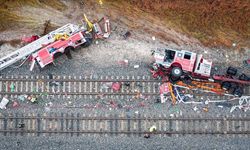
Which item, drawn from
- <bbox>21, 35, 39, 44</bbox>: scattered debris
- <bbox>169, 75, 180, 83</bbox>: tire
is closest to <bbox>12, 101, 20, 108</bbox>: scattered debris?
<bbox>21, 35, 39, 44</bbox>: scattered debris

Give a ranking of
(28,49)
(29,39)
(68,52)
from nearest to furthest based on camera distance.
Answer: (28,49) < (68,52) < (29,39)

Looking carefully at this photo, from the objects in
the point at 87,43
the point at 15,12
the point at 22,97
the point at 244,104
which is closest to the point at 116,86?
the point at 87,43

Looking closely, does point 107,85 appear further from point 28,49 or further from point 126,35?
point 28,49

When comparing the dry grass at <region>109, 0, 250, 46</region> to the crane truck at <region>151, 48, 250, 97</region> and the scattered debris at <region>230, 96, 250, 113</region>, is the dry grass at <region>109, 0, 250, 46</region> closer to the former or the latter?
Answer: the crane truck at <region>151, 48, 250, 97</region>

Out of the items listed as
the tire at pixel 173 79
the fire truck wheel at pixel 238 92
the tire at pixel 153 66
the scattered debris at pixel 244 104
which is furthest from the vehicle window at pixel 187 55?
the scattered debris at pixel 244 104

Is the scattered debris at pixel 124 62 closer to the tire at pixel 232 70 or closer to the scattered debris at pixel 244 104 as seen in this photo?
the tire at pixel 232 70

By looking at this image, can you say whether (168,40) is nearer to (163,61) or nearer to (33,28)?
(163,61)
